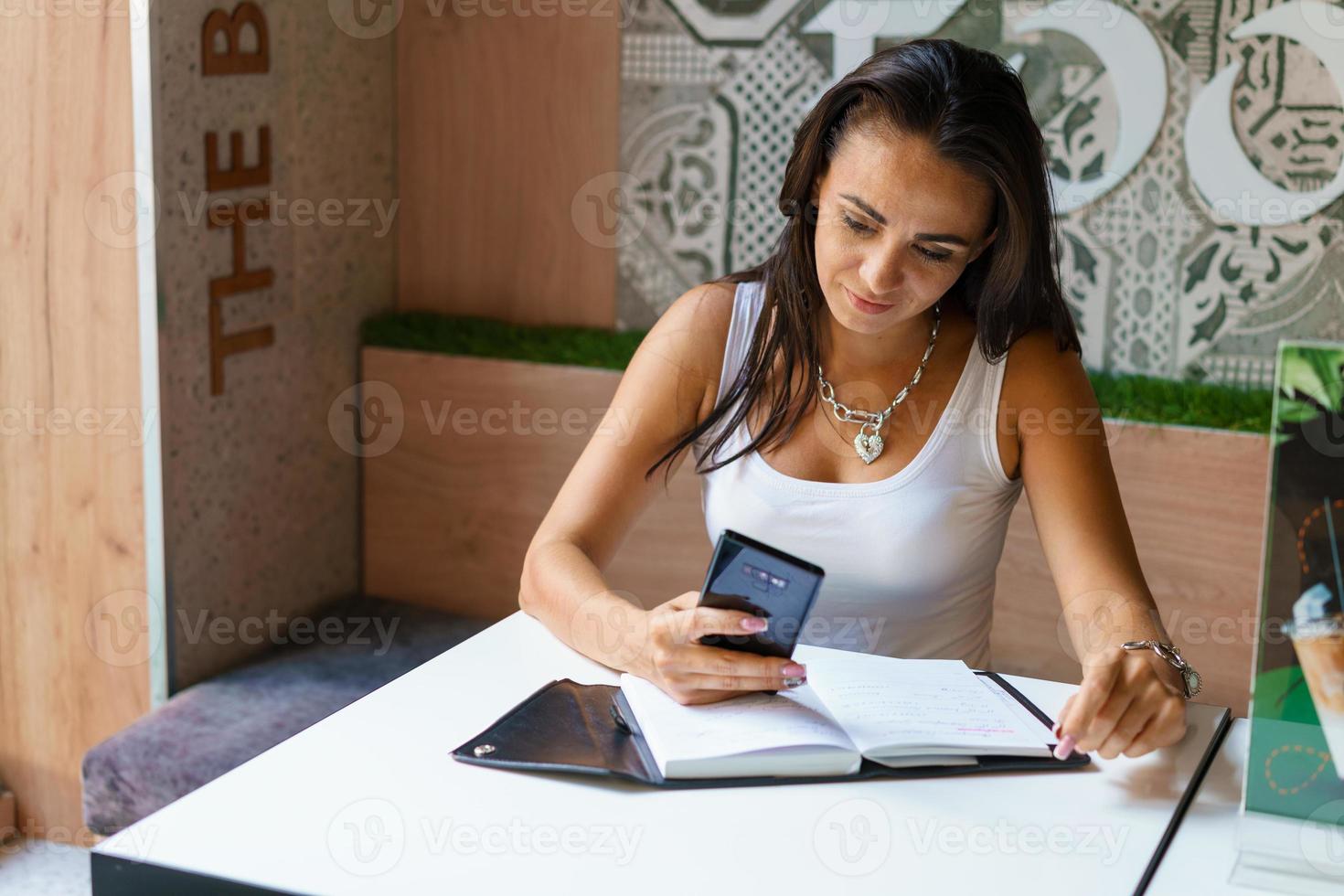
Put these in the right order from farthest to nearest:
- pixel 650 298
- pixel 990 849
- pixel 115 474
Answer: pixel 650 298
pixel 115 474
pixel 990 849

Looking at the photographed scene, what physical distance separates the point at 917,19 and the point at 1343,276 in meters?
0.95

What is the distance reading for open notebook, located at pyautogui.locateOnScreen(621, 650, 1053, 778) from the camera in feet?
4.07

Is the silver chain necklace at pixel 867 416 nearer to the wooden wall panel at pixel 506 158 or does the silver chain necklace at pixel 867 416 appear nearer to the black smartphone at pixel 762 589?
the black smartphone at pixel 762 589

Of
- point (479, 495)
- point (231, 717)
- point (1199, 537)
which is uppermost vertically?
point (1199, 537)

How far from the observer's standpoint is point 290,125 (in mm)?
2727

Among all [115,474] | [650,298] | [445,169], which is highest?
[445,169]

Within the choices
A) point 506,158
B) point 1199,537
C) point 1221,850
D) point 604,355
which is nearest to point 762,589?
point 1221,850

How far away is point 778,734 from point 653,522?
154 centimetres

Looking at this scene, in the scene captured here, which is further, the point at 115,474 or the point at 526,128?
the point at 526,128

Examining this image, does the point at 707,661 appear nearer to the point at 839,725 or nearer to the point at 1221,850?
the point at 839,725

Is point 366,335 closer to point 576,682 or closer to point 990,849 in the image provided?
point 576,682

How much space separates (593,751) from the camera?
1.27 metres

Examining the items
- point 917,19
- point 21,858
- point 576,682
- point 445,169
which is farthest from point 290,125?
point 576,682

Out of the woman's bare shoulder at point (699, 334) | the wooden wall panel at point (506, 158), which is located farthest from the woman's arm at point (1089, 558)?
the wooden wall panel at point (506, 158)
